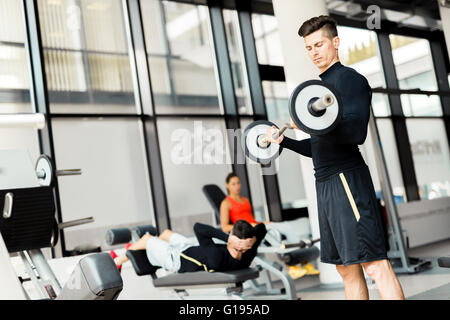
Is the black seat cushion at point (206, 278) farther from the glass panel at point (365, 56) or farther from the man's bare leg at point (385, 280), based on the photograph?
the man's bare leg at point (385, 280)

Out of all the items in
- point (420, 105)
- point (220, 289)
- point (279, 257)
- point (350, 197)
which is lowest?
point (220, 289)

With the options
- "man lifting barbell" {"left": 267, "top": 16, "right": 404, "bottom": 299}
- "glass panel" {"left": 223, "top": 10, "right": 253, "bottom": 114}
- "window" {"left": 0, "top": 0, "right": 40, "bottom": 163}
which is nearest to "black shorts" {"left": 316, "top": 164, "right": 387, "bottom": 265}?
"man lifting barbell" {"left": 267, "top": 16, "right": 404, "bottom": 299}

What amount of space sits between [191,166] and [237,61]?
1.24 m

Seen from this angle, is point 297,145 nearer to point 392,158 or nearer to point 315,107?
point 315,107

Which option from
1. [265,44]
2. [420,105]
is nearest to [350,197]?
[265,44]

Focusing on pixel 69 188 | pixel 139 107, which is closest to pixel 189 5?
pixel 139 107

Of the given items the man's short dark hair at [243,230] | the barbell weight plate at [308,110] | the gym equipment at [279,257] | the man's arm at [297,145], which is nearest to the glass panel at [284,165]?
the gym equipment at [279,257]

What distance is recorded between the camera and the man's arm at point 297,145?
5.78 ft

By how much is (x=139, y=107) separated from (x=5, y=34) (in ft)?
4.06

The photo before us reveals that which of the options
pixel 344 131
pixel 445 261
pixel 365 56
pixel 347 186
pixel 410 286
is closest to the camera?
pixel 344 131

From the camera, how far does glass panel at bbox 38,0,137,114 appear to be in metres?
4.38

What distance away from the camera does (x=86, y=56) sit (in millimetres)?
4578

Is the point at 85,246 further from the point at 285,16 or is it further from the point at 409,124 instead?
the point at 409,124

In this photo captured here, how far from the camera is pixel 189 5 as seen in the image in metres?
5.37
